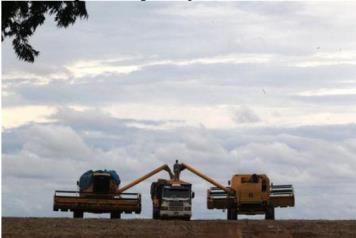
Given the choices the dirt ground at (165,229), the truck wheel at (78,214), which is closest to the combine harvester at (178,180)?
the truck wheel at (78,214)

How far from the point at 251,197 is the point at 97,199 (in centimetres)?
1156

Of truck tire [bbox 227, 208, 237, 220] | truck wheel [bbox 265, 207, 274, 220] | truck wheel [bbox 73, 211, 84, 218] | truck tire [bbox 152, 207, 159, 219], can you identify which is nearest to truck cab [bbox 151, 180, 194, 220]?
truck tire [bbox 152, 207, 159, 219]

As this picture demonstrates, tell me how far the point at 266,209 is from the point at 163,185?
30.6 ft

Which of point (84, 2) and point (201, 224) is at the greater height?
point (84, 2)

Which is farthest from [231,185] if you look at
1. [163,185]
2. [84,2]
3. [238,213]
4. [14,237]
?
[84,2]

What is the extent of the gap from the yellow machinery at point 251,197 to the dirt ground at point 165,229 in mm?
9178

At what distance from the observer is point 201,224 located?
48438mm

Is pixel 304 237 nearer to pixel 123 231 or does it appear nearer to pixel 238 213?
A: pixel 123 231

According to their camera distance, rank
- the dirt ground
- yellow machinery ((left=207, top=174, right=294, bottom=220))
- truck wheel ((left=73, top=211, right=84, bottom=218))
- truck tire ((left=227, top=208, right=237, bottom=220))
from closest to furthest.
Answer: the dirt ground → truck wheel ((left=73, top=211, right=84, bottom=218)) → yellow machinery ((left=207, top=174, right=294, bottom=220)) → truck tire ((left=227, top=208, right=237, bottom=220))

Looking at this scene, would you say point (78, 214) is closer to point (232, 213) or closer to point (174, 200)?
point (174, 200)

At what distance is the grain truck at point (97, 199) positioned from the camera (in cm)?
5784

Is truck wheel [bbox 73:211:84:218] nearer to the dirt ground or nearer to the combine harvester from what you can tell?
the combine harvester

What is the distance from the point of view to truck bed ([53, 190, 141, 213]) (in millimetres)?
57781

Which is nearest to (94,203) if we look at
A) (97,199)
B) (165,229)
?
(97,199)
